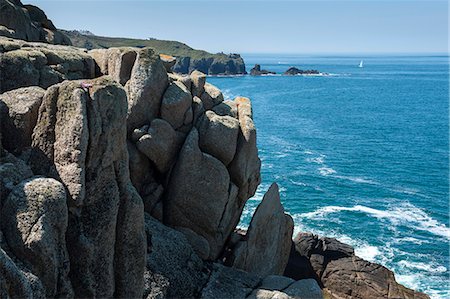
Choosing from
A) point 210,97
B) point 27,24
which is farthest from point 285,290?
point 27,24

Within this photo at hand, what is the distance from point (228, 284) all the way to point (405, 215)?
4418 cm

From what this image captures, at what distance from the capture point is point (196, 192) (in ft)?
108

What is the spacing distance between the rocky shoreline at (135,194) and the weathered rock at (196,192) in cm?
8

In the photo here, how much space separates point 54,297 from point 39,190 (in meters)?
4.29

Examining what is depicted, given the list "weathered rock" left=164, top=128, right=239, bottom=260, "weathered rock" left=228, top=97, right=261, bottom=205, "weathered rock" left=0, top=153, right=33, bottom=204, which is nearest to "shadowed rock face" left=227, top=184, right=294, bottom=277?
"weathered rock" left=228, top=97, right=261, bottom=205

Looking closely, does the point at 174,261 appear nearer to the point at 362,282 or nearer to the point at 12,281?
the point at 12,281

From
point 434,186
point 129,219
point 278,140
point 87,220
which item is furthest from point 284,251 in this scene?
point 278,140

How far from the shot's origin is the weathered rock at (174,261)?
89.4 feet

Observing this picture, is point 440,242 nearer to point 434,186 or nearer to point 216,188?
point 434,186

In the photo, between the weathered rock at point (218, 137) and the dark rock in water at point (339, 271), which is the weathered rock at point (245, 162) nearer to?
the weathered rock at point (218, 137)

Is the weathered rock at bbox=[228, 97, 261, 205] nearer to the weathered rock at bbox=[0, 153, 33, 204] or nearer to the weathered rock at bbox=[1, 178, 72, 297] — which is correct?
the weathered rock at bbox=[0, 153, 33, 204]

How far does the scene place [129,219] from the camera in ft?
72.6

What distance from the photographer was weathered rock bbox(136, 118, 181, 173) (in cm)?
3198

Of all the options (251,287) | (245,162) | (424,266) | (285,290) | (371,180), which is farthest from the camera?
(371,180)
